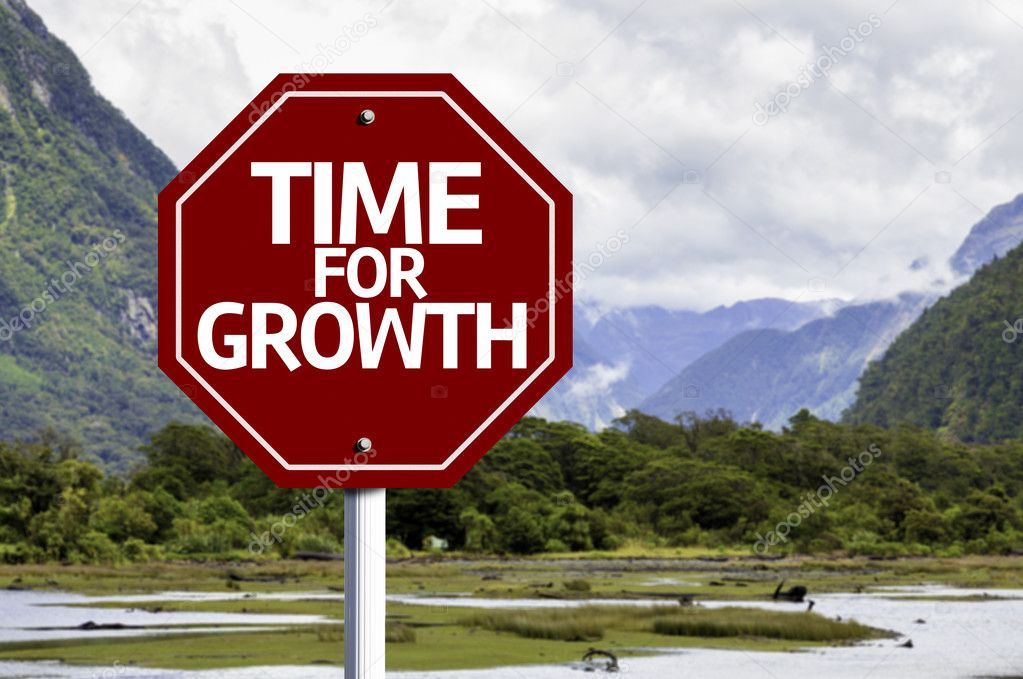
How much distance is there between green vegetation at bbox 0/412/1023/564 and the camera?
51188mm

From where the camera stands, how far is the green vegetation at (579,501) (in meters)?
51.2

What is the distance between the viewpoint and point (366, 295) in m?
2.98

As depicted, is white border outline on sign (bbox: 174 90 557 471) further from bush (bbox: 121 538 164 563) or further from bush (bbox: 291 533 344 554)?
bush (bbox: 291 533 344 554)

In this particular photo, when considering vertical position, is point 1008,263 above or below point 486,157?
above

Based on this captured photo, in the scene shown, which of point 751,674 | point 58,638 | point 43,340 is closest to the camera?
point 751,674

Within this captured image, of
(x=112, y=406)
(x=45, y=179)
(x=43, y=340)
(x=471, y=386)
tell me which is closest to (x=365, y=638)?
(x=471, y=386)

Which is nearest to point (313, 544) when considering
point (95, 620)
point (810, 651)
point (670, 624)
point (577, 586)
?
point (577, 586)

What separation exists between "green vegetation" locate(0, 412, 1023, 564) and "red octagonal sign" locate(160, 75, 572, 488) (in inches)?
1759

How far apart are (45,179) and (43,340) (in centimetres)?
3170

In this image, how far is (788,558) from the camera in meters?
55.7

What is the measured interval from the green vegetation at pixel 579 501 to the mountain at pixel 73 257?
140 ft

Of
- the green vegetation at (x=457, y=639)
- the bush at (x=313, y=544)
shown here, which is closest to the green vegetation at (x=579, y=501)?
the bush at (x=313, y=544)

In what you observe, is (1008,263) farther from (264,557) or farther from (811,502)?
(264,557)

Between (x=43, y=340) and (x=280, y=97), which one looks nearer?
(x=280, y=97)
